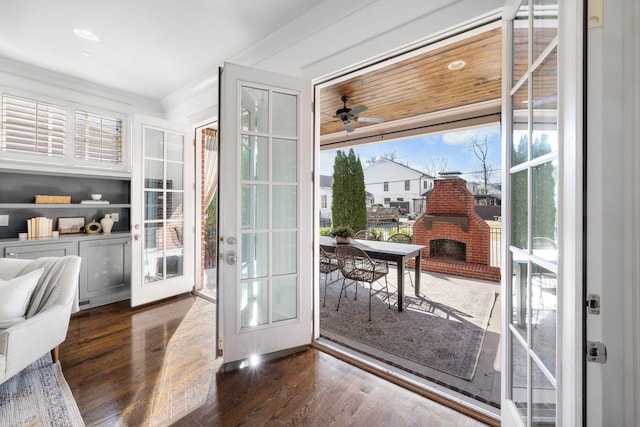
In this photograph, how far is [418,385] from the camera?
73.5 inches

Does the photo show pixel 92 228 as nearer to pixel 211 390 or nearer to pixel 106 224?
pixel 106 224

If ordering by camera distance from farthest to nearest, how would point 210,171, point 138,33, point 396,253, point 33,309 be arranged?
point 210,171
point 396,253
point 138,33
point 33,309

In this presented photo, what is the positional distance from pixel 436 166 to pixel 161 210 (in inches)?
215

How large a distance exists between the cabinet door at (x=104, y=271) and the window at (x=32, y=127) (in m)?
1.20

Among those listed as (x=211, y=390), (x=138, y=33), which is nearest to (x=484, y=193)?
(x=211, y=390)

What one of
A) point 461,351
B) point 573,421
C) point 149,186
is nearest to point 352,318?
point 461,351

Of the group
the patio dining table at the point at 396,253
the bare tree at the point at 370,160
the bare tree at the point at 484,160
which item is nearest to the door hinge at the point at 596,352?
the patio dining table at the point at 396,253

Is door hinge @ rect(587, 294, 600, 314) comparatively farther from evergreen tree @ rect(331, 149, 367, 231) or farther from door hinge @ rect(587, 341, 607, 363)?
evergreen tree @ rect(331, 149, 367, 231)

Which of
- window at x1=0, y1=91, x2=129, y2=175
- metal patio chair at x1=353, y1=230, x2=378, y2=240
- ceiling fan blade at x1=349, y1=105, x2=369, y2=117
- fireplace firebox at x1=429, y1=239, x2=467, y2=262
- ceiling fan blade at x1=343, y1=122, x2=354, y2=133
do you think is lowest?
fireplace firebox at x1=429, y1=239, x2=467, y2=262

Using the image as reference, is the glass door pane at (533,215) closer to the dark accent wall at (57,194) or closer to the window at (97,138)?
the dark accent wall at (57,194)

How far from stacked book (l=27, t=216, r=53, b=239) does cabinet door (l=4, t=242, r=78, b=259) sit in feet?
0.82

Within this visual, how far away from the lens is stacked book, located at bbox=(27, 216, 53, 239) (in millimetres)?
3016

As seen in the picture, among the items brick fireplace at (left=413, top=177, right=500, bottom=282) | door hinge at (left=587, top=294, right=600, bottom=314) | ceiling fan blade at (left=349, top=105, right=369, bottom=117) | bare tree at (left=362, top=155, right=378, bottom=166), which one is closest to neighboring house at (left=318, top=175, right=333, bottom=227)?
bare tree at (left=362, top=155, right=378, bottom=166)

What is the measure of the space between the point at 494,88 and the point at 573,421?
12.0 ft
